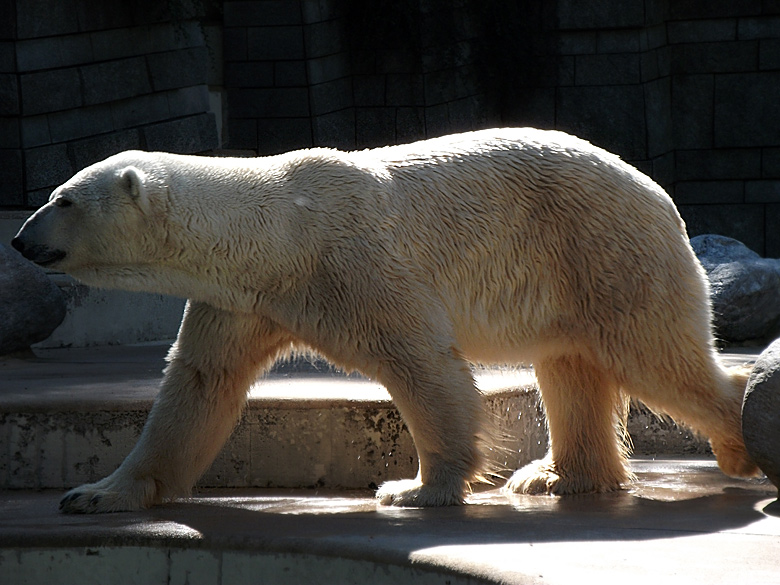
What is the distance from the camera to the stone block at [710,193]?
35.5ft

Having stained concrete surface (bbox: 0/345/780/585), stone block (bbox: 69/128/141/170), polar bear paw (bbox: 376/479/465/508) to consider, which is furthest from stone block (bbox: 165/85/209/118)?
polar bear paw (bbox: 376/479/465/508)

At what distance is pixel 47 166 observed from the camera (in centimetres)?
762

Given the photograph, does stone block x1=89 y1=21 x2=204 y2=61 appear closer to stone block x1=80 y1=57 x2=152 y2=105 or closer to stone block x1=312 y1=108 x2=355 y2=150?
stone block x1=80 y1=57 x2=152 y2=105

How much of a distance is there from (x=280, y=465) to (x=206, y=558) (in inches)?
49.4

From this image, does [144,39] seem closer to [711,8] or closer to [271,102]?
[271,102]

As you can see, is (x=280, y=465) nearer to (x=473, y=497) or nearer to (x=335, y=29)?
(x=473, y=497)

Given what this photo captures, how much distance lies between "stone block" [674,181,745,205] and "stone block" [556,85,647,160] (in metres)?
0.69

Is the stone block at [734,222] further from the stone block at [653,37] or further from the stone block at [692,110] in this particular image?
the stone block at [653,37]

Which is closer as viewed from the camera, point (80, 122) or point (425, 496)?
point (425, 496)

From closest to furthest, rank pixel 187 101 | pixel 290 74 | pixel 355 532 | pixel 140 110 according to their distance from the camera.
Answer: pixel 355 532
pixel 140 110
pixel 187 101
pixel 290 74

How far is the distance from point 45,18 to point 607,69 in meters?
5.09

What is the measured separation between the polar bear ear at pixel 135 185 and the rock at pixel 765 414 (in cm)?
203

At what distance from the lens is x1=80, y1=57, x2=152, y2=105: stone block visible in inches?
Result: 313

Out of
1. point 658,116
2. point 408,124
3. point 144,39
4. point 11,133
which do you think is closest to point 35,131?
point 11,133
